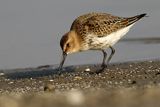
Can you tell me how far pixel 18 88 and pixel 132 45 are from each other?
417 cm

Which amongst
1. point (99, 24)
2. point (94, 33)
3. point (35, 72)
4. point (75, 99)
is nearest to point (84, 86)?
point (94, 33)

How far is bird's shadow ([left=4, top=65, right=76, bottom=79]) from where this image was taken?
44.9ft

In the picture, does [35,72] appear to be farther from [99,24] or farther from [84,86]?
[84,86]

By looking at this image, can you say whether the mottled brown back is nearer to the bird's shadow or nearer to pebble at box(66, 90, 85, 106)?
the bird's shadow

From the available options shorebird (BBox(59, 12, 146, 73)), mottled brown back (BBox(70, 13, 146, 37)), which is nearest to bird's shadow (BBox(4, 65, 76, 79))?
shorebird (BBox(59, 12, 146, 73))

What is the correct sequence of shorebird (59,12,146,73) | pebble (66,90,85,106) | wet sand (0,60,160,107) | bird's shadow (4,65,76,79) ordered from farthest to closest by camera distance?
bird's shadow (4,65,76,79) → shorebird (59,12,146,73) → wet sand (0,60,160,107) → pebble (66,90,85,106)

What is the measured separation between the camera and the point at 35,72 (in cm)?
1402

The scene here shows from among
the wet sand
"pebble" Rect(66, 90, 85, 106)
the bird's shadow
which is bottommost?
the bird's shadow

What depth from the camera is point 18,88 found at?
12039 mm

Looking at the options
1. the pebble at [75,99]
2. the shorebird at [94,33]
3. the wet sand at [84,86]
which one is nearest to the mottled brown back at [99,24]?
Answer: the shorebird at [94,33]

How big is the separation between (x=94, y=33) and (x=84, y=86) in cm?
215

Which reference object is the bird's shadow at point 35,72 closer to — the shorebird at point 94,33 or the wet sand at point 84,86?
the wet sand at point 84,86

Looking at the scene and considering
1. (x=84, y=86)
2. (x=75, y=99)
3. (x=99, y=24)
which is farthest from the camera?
(x=99, y=24)

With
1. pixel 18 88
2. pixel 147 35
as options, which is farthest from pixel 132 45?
pixel 18 88
